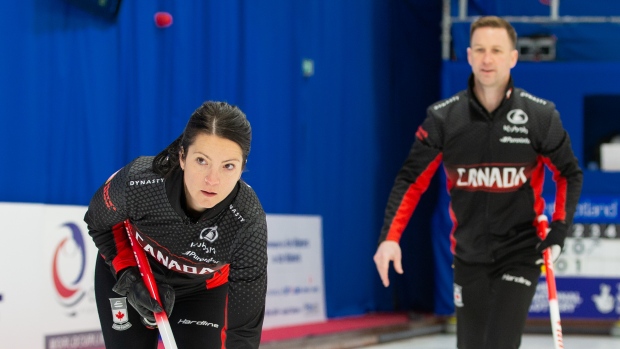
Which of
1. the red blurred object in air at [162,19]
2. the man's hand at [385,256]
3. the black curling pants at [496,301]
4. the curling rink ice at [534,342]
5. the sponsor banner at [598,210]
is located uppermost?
the red blurred object in air at [162,19]

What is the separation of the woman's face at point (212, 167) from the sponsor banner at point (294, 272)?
16.7ft

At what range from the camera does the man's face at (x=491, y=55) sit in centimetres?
408

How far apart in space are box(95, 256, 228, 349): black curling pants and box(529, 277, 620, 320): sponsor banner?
6.40 metres

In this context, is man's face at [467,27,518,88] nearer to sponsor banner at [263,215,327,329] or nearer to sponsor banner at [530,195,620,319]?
sponsor banner at [263,215,327,329]

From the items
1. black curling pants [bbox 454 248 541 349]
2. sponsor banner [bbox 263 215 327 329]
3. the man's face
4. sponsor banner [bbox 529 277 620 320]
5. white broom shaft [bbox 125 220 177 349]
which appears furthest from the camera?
sponsor banner [bbox 529 277 620 320]

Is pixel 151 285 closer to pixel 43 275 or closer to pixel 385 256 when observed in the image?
pixel 385 256

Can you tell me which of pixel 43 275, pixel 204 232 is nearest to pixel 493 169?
pixel 204 232

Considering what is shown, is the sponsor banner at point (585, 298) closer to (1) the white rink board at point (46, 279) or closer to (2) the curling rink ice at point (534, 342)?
(2) the curling rink ice at point (534, 342)

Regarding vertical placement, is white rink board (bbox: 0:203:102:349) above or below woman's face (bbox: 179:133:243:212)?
below

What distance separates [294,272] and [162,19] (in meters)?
2.90

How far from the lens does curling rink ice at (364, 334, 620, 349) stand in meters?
8.32

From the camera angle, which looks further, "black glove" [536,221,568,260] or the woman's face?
"black glove" [536,221,568,260]

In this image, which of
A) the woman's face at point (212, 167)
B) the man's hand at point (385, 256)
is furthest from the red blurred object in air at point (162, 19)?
the woman's face at point (212, 167)

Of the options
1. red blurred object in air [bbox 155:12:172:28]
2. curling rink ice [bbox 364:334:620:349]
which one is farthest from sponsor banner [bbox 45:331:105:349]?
curling rink ice [bbox 364:334:620:349]
